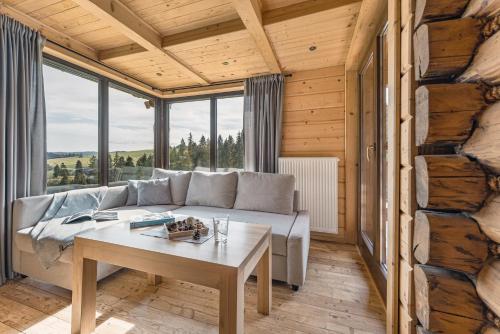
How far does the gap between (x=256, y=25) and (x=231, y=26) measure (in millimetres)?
295

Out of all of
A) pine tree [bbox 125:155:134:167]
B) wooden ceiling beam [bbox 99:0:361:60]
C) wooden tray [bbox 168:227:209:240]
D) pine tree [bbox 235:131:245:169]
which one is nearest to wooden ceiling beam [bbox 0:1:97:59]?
wooden ceiling beam [bbox 99:0:361:60]

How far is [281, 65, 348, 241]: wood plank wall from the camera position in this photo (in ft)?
9.09

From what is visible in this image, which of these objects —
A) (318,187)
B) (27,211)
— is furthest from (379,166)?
(27,211)

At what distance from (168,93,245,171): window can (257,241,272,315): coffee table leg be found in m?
2.01

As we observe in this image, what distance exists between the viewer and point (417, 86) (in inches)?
38.5

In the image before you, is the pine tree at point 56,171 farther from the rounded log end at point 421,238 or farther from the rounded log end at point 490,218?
the rounded log end at point 490,218

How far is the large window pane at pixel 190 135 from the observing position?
3584 millimetres

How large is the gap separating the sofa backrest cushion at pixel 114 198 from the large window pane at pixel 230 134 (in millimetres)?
1394

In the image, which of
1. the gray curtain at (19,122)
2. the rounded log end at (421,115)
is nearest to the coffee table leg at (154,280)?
the gray curtain at (19,122)

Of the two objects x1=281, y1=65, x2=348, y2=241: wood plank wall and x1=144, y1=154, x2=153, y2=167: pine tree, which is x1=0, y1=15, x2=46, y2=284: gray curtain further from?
x1=281, y1=65, x2=348, y2=241: wood plank wall

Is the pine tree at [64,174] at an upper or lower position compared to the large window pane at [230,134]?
lower

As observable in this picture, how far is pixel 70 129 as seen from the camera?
2.50 meters

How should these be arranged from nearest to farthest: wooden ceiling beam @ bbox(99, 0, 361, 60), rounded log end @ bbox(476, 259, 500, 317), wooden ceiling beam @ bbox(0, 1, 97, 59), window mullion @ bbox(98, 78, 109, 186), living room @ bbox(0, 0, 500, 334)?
rounded log end @ bbox(476, 259, 500, 317), living room @ bbox(0, 0, 500, 334), wooden ceiling beam @ bbox(99, 0, 361, 60), wooden ceiling beam @ bbox(0, 1, 97, 59), window mullion @ bbox(98, 78, 109, 186)

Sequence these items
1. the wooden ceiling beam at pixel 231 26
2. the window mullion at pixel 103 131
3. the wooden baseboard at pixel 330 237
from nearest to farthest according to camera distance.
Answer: the wooden ceiling beam at pixel 231 26 → the wooden baseboard at pixel 330 237 → the window mullion at pixel 103 131
